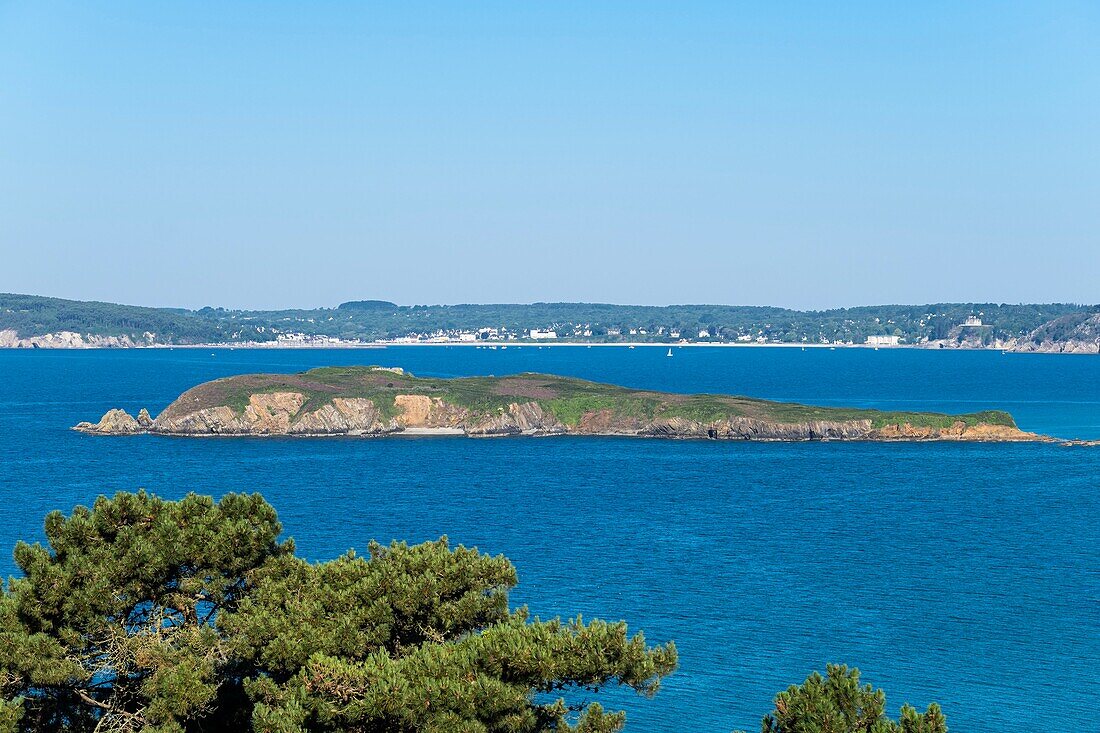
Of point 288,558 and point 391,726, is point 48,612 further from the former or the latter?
point 391,726

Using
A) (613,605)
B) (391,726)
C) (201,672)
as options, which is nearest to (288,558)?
(201,672)

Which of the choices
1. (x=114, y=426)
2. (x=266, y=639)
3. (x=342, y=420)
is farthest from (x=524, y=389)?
(x=266, y=639)

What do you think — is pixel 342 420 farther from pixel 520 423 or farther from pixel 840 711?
pixel 840 711

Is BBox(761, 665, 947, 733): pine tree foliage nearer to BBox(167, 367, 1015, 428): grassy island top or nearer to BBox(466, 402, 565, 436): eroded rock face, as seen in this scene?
BBox(167, 367, 1015, 428): grassy island top

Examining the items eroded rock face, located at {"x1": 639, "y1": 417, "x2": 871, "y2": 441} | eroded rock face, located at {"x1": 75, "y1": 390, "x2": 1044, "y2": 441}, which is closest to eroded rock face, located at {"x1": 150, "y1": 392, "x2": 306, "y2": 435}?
eroded rock face, located at {"x1": 75, "y1": 390, "x2": 1044, "y2": 441}

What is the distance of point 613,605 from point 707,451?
248 feet

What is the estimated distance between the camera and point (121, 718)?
30484mm

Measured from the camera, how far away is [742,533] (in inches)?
3376

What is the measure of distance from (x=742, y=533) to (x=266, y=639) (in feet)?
199

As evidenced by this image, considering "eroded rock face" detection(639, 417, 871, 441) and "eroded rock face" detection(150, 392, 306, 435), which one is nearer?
"eroded rock face" detection(639, 417, 871, 441)

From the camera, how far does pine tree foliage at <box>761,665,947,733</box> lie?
25891mm

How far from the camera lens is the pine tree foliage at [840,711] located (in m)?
25.9

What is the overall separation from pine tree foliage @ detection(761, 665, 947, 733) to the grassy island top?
124520 mm

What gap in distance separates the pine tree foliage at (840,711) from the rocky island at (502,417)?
403 feet
